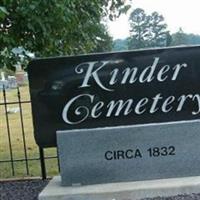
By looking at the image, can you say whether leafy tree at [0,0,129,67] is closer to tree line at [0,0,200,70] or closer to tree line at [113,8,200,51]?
tree line at [0,0,200,70]

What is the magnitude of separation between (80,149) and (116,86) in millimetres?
803

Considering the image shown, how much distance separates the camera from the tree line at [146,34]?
15833 millimetres

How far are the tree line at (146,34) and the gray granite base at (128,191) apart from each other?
30.7 feet

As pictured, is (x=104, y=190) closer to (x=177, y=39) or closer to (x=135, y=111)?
(x=135, y=111)

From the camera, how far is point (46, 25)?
6.82 meters

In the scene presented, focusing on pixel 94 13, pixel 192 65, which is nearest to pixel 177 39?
pixel 94 13

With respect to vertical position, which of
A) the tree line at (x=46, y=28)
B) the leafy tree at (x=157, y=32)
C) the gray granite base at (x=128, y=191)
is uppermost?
the tree line at (x=46, y=28)

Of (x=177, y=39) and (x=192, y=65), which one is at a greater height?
(x=192, y=65)

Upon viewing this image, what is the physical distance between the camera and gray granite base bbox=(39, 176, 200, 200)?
562 cm

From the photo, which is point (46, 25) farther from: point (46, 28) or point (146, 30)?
point (146, 30)

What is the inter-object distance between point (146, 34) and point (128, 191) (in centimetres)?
1285

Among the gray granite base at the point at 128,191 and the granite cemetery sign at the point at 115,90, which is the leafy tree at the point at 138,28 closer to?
the granite cemetery sign at the point at 115,90

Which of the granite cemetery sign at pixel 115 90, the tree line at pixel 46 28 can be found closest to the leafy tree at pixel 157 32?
the tree line at pixel 46 28

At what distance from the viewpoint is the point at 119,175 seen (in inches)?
234
